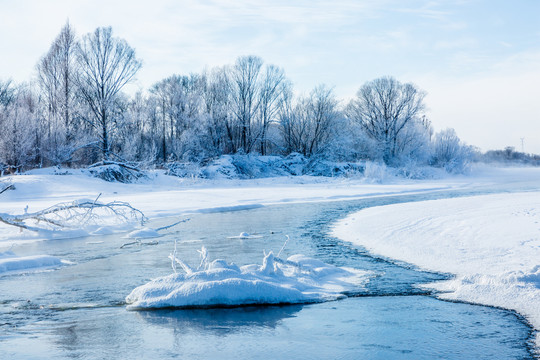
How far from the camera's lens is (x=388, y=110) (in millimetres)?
48250

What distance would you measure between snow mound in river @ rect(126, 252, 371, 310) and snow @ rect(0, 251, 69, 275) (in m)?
2.81

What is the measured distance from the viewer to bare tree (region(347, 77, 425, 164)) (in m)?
47.2

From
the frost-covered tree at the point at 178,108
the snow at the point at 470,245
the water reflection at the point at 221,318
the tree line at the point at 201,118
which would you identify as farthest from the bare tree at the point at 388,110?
the water reflection at the point at 221,318

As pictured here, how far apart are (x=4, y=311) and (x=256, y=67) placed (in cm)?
3894

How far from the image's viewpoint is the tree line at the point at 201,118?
30.7 meters

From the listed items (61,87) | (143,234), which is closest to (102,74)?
(61,87)

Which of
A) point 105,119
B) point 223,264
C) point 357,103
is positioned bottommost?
point 223,264

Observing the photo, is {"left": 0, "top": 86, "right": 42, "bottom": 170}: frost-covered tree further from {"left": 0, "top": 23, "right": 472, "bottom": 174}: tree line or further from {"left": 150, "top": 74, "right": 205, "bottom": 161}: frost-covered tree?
{"left": 150, "top": 74, "right": 205, "bottom": 161}: frost-covered tree

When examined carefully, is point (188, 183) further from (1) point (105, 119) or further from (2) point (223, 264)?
(2) point (223, 264)

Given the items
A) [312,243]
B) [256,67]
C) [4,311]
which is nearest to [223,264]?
[4,311]

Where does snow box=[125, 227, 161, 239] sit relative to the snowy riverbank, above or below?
below

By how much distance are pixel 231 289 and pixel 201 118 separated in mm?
36421

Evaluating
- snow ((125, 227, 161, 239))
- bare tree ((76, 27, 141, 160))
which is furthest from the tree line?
snow ((125, 227, 161, 239))

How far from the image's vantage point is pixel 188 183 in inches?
1059
